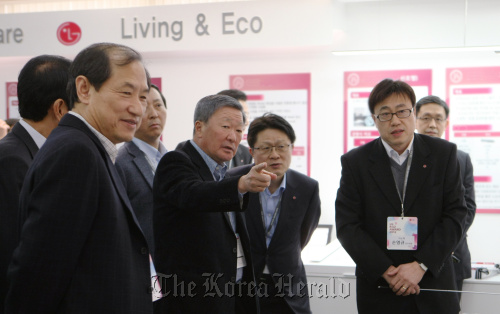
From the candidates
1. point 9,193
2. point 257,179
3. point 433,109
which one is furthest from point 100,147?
point 433,109

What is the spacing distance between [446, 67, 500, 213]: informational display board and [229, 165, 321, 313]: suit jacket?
2.51 m

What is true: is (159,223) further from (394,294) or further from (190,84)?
(190,84)

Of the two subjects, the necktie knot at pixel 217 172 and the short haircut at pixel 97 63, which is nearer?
the short haircut at pixel 97 63

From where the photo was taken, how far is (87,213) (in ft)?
4.99

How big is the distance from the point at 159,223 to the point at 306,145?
326cm

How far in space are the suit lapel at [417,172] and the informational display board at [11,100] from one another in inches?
182

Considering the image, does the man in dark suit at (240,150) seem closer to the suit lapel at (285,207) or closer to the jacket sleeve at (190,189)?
the suit lapel at (285,207)

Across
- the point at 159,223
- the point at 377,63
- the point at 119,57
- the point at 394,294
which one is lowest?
the point at 394,294

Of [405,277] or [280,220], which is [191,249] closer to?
[280,220]

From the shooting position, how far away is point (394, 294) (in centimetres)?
269

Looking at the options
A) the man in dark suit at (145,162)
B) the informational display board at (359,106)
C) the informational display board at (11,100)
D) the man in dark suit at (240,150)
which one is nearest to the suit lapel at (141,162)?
the man in dark suit at (145,162)

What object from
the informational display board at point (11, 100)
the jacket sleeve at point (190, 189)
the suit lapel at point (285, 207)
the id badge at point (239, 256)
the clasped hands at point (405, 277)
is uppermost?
the informational display board at point (11, 100)

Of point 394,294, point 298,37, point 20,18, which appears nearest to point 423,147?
point 394,294

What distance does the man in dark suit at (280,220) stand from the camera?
10.00 ft
